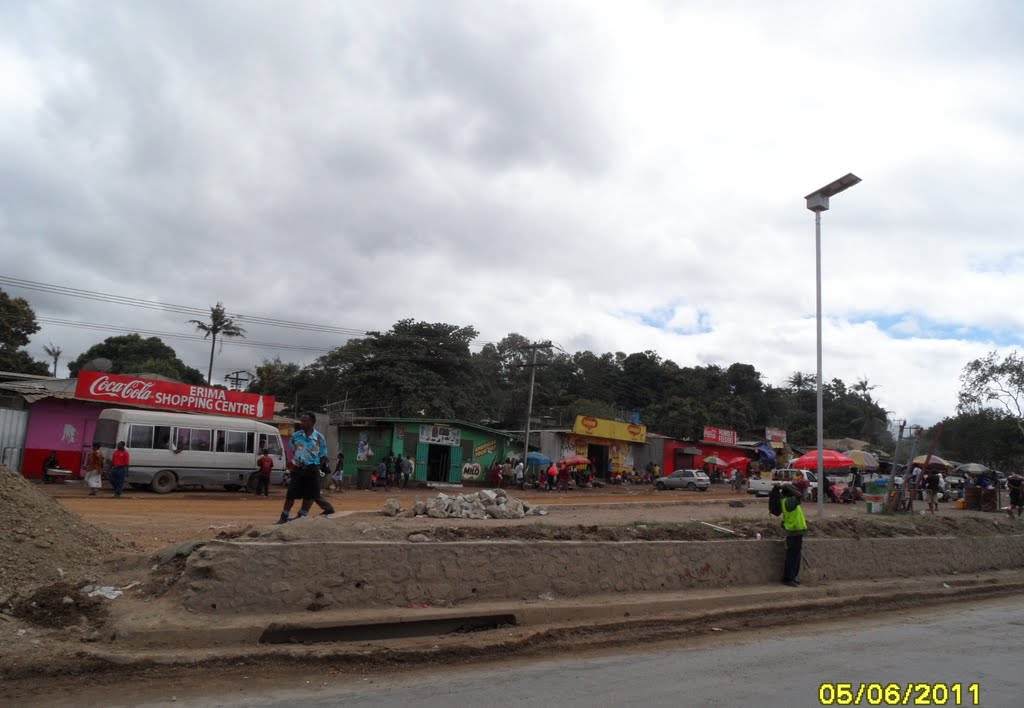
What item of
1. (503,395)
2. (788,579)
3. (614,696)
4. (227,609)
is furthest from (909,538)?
(503,395)

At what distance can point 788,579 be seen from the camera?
33.7ft

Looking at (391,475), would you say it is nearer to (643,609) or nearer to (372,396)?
(372,396)

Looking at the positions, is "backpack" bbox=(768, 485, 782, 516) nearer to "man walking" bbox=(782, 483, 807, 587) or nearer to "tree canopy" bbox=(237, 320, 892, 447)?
"man walking" bbox=(782, 483, 807, 587)

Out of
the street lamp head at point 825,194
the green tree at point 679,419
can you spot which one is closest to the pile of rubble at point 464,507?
the street lamp head at point 825,194

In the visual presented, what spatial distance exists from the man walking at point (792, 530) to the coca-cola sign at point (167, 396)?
24.5 meters

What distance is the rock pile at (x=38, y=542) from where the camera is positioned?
6.76 m

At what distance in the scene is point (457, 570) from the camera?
7648 millimetres

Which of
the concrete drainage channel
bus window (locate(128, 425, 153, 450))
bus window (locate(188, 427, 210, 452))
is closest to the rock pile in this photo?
the concrete drainage channel

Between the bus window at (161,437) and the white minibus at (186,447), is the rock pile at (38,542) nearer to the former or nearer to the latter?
the white minibus at (186,447)

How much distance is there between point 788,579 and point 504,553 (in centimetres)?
487

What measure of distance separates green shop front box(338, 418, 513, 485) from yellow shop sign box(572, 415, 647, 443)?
5.88m

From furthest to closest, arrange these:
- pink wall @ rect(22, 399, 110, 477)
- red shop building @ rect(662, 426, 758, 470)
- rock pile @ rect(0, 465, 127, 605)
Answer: red shop building @ rect(662, 426, 758, 470) → pink wall @ rect(22, 399, 110, 477) → rock pile @ rect(0, 465, 127, 605)

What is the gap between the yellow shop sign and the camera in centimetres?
4278

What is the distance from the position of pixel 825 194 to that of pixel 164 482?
20499 mm
